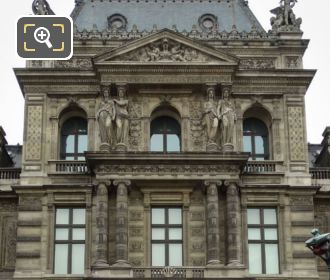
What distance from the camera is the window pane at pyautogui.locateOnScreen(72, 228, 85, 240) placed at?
1441 inches

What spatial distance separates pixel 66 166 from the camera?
37500 mm

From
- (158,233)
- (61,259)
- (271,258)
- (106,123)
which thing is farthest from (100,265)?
(271,258)

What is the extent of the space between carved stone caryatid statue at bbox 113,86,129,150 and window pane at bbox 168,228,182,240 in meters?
3.88

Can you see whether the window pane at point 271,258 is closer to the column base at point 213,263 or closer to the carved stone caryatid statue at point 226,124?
the column base at point 213,263

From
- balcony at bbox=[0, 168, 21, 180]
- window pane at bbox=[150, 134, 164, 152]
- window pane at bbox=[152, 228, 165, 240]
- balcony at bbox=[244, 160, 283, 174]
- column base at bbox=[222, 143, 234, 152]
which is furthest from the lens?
balcony at bbox=[0, 168, 21, 180]

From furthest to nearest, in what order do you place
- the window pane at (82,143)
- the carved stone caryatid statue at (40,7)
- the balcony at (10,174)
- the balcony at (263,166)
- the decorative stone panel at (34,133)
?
the carved stone caryatid statue at (40,7) < the balcony at (10,174) < the window pane at (82,143) < the decorative stone panel at (34,133) < the balcony at (263,166)

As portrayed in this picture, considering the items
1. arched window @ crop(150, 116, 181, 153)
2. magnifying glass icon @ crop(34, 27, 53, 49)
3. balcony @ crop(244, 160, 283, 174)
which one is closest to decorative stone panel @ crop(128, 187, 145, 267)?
arched window @ crop(150, 116, 181, 153)

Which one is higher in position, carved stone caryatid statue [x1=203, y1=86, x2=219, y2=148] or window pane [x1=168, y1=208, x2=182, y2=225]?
carved stone caryatid statue [x1=203, y1=86, x2=219, y2=148]

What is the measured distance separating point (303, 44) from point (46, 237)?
45.6 feet

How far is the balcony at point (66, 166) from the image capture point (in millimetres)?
37312

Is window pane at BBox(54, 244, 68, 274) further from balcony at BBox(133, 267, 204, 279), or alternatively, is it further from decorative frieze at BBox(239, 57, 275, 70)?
decorative frieze at BBox(239, 57, 275, 70)

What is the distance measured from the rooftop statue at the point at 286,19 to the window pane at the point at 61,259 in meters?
13.5

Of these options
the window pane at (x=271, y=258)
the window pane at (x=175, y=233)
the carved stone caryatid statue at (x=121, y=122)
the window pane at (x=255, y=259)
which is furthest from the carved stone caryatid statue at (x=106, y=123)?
the window pane at (x=271, y=258)

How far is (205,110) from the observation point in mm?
37656
